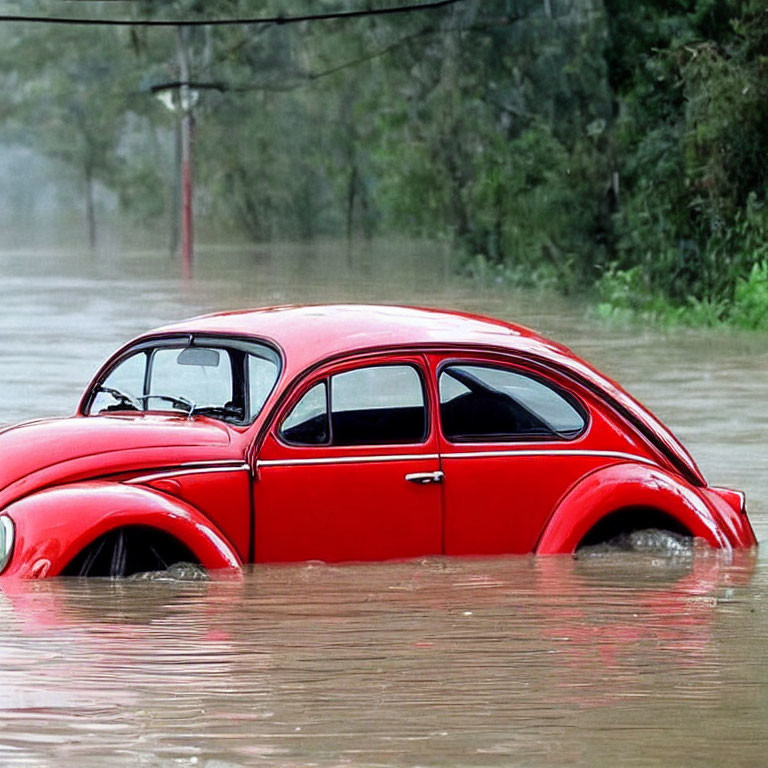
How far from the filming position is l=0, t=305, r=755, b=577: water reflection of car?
735 centimetres

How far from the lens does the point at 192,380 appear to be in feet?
26.5

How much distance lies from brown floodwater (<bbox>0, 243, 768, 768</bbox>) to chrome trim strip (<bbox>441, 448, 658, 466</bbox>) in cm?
40

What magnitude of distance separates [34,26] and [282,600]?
82.0 meters

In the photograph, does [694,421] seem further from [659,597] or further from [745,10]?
[745,10]

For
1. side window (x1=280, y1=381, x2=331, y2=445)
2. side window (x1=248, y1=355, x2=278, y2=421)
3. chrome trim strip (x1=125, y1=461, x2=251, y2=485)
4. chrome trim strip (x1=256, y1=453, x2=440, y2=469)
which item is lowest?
chrome trim strip (x1=125, y1=461, x2=251, y2=485)

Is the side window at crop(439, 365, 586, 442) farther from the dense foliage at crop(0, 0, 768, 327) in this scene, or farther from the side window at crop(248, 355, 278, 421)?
the dense foliage at crop(0, 0, 768, 327)

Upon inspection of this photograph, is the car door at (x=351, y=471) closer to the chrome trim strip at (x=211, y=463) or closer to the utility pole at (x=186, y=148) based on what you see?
the chrome trim strip at (x=211, y=463)

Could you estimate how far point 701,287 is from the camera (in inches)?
1174

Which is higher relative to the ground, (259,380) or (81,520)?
(259,380)

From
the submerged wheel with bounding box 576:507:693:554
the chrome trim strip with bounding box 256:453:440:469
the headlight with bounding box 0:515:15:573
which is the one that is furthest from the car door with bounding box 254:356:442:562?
the headlight with bounding box 0:515:15:573

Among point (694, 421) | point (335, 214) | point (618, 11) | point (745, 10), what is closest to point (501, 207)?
point (618, 11)

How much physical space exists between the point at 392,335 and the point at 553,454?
811mm

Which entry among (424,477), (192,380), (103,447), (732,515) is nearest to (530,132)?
(732,515)

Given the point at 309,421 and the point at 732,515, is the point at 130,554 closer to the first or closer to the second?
the point at 309,421
